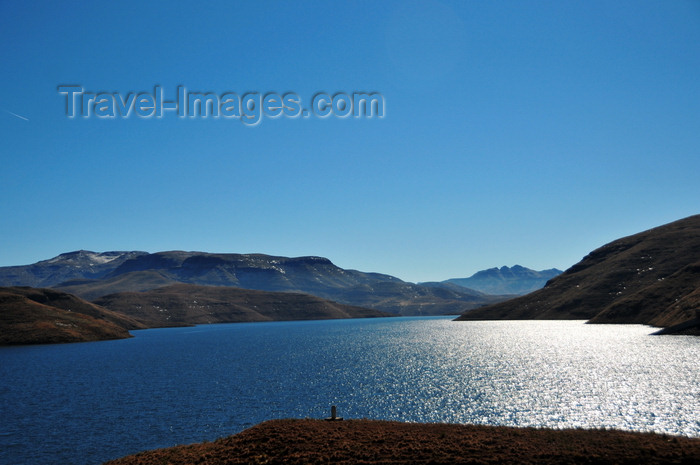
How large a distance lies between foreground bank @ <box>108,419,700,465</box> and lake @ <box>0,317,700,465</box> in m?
11.3

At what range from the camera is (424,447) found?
33125 millimetres

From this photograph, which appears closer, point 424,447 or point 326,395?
point 424,447

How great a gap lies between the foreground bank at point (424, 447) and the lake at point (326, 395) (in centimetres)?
1131

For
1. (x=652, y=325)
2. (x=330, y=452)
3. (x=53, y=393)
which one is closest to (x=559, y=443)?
(x=330, y=452)

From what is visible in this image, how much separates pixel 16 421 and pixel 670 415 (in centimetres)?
7972

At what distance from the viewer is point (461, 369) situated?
294ft

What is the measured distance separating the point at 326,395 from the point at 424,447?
34950 mm

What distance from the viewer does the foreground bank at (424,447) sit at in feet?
98.9

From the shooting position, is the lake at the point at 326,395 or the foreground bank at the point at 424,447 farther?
the lake at the point at 326,395

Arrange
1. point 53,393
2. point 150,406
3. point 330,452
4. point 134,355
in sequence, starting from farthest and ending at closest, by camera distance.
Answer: point 134,355 → point 53,393 → point 150,406 → point 330,452

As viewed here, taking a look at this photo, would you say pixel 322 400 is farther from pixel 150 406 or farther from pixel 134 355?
pixel 134 355

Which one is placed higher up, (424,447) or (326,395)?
(424,447)

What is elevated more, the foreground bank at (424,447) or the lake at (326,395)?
the foreground bank at (424,447)

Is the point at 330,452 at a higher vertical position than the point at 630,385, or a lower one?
higher
